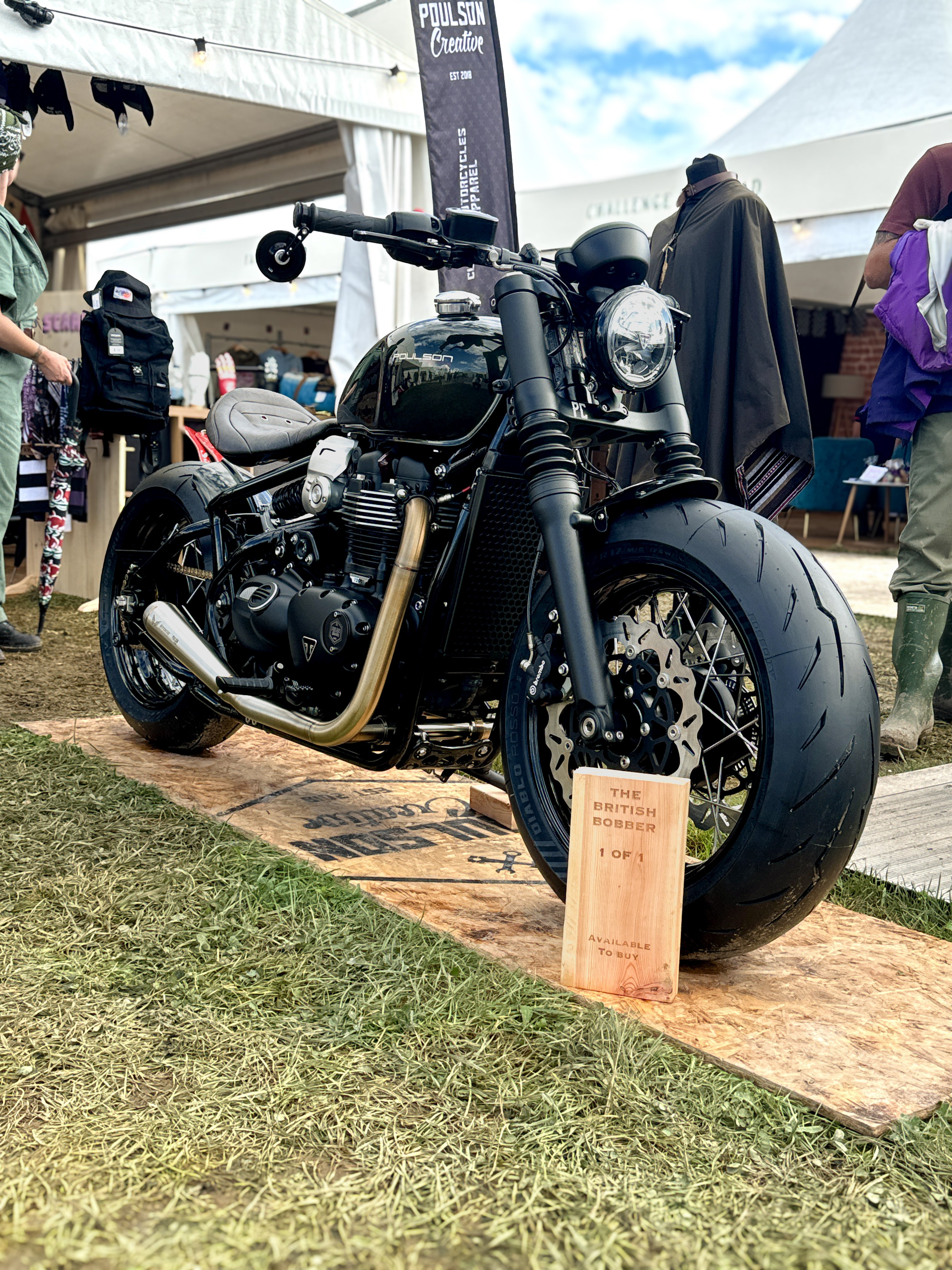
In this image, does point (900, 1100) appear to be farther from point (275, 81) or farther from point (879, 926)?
point (275, 81)

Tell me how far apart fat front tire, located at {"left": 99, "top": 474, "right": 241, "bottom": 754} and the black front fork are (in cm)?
134

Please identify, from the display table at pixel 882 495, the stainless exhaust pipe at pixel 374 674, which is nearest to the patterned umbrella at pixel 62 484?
the stainless exhaust pipe at pixel 374 674

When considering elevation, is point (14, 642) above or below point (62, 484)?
below

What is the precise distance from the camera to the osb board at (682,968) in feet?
5.13

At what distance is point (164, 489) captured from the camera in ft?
10.3

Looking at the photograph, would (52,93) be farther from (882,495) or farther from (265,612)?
(882,495)

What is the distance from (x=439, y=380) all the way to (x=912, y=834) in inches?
58.7

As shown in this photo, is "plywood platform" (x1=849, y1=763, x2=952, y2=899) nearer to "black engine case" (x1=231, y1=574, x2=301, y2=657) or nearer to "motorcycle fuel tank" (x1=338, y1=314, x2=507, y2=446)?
"motorcycle fuel tank" (x1=338, y1=314, x2=507, y2=446)

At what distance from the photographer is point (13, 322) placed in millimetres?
4398

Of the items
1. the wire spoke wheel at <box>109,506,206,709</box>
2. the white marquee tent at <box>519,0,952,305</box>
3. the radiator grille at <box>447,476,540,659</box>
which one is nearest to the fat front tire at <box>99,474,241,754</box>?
the wire spoke wheel at <box>109,506,206,709</box>

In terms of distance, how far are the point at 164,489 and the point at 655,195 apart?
735 centimetres

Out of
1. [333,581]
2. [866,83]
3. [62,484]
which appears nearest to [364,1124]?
[333,581]

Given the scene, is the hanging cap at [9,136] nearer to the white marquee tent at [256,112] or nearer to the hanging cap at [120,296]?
the hanging cap at [120,296]

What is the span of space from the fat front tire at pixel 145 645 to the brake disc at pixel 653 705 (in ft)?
4.74
